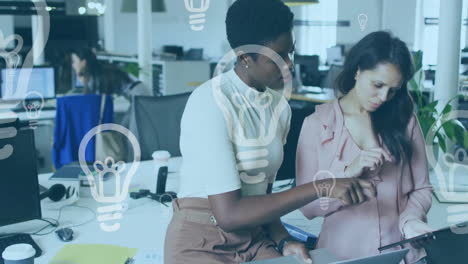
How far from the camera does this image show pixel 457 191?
6.44ft

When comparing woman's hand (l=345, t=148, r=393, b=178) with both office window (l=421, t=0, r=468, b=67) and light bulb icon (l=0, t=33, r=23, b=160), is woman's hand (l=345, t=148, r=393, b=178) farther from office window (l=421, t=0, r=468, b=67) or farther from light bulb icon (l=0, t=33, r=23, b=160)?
light bulb icon (l=0, t=33, r=23, b=160)

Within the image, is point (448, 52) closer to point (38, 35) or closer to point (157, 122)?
point (157, 122)

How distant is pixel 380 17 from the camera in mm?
1551

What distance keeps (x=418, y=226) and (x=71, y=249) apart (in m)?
1.03

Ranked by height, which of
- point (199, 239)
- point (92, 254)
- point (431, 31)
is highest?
point (431, 31)

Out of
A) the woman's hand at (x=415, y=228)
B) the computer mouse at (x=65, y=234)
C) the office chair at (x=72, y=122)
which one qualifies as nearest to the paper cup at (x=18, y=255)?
the computer mouse at (x=65, y=234)

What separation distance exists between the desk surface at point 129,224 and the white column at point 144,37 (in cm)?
266

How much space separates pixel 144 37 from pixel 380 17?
11.4ft

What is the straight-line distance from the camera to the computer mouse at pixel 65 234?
5.84 ft

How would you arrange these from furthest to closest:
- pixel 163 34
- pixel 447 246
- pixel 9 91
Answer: pixel 163 34
pixel 9 91
pixel 447 246

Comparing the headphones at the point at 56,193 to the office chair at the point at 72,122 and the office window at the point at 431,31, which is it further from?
the office chair at the point at 72,122

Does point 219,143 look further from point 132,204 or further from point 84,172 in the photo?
point 84,172
